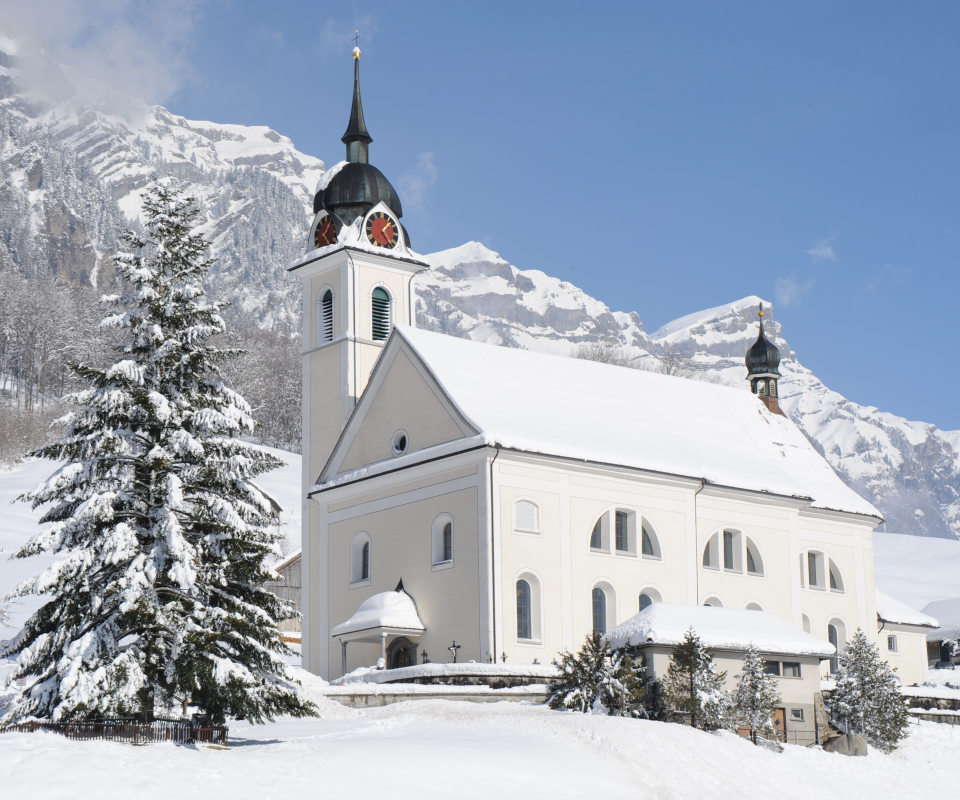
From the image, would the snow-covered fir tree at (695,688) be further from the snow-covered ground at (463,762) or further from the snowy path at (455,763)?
the snowy path at (455,763)

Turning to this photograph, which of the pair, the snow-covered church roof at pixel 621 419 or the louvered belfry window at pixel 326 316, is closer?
the snow-covered church roof at pixel 621 419

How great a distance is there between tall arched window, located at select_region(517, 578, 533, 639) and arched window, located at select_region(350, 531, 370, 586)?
682 centimetres

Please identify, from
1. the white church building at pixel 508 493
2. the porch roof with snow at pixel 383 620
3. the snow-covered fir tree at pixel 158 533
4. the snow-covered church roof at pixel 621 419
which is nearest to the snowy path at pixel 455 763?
the snow-covered fir tree at pixel 158 533

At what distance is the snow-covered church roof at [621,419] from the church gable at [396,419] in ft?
1.90

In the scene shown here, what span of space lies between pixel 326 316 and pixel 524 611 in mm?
17791

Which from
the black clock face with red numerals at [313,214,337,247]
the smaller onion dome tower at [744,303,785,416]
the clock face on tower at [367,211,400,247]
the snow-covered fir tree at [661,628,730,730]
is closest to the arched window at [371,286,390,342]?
the clock face on tower at [367,211,400,247]

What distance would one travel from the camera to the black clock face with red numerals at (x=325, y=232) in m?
56.1

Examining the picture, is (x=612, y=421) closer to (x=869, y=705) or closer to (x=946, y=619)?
(x=869, y=705)

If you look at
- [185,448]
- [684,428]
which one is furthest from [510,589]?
[185,448]

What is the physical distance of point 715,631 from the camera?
124 ft

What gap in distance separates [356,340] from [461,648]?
15.8m

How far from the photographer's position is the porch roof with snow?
141 feet

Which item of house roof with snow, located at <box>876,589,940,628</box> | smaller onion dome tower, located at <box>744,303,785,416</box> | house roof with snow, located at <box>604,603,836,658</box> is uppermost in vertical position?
smaller onion dome tower, located at <box>744,303,785,416</box>

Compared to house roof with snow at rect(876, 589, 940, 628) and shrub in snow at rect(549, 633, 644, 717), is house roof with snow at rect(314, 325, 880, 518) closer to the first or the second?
house roof with snow at rect(876, 589, 940, 628)
